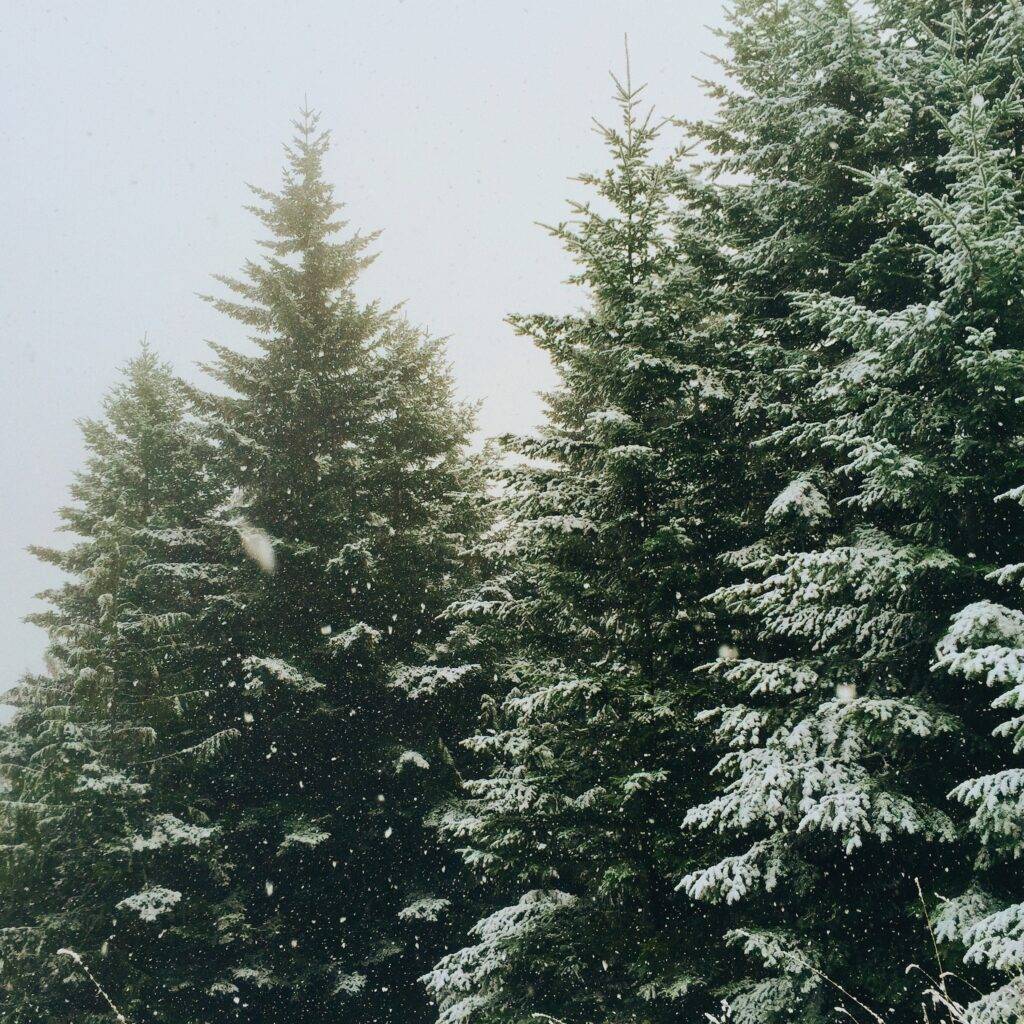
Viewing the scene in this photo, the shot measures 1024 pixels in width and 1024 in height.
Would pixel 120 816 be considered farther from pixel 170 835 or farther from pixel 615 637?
pixel 615 637

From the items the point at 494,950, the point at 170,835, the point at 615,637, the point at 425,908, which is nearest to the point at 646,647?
the point at 615,637

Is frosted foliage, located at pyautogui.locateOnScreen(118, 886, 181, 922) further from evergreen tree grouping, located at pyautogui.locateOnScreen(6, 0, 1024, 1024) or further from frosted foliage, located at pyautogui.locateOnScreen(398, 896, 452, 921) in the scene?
frosted foliage, located at pyautogui.locateOnScreen(398, 896, 452, 921)

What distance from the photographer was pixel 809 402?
7426mm

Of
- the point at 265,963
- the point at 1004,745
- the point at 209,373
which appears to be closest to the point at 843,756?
the point at 1004,745

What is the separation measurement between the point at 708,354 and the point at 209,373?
466 inches

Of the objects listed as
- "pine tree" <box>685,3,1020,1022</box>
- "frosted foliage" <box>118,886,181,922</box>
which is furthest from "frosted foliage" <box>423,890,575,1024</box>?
"frosted foliage" <box>118,886,181,922</box>

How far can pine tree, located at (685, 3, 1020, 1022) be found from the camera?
563 cm

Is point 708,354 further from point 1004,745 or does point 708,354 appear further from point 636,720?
point 1004,745

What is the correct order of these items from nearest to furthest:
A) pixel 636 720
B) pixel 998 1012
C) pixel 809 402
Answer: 1. pixel 998 1012
2. pixel 636 720
3. pixel 809 402

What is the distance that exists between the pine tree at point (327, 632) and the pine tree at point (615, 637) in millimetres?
2681

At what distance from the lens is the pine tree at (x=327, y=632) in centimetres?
1114

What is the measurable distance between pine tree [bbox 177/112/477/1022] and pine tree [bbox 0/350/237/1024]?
2.67 ft

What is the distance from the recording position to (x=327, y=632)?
12.3 meters

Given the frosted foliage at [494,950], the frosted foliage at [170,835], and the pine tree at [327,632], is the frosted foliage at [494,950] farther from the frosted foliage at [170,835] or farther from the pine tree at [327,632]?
the frosted foliage at [170,835]
